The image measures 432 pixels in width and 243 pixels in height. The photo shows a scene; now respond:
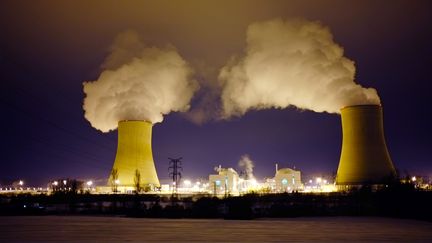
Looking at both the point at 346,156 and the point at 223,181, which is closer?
the point at 346,156

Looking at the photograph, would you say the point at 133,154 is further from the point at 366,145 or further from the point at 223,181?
the point at 223,181

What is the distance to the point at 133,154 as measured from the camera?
29.2m

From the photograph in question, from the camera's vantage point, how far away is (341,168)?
1065 inches

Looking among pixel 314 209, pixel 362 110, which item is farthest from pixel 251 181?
pixel 314 209

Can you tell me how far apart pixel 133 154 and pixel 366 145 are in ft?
46.2

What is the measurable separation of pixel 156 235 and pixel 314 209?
10.6 m

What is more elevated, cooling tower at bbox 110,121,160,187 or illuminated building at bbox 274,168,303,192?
cooling tower at bbox 110,121,160,187

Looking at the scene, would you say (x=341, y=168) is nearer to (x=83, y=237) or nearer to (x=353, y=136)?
(x=353, y=136)

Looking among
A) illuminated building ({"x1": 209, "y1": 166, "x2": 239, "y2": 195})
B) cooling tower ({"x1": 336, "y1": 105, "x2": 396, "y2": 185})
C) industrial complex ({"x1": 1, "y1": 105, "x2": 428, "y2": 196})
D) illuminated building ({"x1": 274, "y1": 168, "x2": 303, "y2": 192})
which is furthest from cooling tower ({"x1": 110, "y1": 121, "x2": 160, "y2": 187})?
illuminated building ({"x1": 274, "y1": 168, "x2": 303, "y2": 192})

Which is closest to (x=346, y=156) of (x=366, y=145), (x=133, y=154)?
(x=366, y=145)

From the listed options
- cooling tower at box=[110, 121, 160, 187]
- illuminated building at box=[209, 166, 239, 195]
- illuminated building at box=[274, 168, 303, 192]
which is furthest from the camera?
illuminated building at box=[274, 168, 303, 192]

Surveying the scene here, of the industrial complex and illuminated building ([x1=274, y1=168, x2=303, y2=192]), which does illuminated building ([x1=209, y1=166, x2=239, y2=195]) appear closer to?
illuminated building ([x1=274, y1=168, x2=303, y2=192])

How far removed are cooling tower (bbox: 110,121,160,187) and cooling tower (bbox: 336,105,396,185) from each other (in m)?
12.6

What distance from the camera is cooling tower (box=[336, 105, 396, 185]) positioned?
2489 cm
